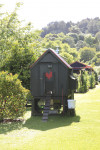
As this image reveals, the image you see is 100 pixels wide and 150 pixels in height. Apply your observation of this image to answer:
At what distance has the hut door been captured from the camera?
15594mm

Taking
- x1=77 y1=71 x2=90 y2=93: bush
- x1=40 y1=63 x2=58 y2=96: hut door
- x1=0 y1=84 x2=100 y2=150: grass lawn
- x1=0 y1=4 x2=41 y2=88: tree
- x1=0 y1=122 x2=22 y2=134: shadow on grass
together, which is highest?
x1=0 y1=4 x2=41 y2=88: tree

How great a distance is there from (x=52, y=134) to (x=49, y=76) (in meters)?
5.77

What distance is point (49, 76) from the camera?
15727mm

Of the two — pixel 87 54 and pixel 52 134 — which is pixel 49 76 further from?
pixel 87 54

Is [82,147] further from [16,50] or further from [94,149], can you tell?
[16,50]

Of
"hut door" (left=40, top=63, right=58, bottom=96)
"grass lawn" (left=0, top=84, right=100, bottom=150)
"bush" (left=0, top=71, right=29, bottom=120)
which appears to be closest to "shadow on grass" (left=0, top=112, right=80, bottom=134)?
"grass lawn" (left=0, top=84, right=100, bottom=150)

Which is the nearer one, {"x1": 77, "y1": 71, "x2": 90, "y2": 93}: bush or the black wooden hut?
the black wooden hut

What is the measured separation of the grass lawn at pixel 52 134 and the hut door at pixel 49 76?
2284mm

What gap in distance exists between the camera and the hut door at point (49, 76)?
51.2 feet

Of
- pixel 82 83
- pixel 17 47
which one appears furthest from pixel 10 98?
pixel 82 83

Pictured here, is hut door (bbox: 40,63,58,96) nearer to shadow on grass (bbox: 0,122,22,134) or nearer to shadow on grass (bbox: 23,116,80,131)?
shadow on grass (bbox: 23,116,80,131)

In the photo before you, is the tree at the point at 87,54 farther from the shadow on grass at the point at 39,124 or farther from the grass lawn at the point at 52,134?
the grass lawn at the point at 52,134

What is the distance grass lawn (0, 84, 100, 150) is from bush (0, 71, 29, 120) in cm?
66

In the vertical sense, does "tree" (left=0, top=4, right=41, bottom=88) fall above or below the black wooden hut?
above
